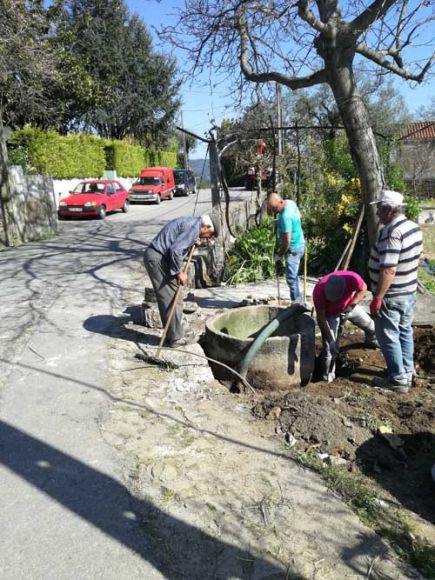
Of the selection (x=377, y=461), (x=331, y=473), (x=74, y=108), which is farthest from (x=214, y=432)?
(x=74, y=108)

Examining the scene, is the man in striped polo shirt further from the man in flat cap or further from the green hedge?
the green hedge

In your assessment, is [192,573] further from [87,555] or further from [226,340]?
[226,340]

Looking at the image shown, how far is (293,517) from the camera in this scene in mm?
3070

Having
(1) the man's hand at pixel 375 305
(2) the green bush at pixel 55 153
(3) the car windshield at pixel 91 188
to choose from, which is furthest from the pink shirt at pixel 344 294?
(3) the car windshield at pixel 91 188

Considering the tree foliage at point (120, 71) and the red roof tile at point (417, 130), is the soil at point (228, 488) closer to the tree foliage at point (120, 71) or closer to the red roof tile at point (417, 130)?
the red roof tile at point (417, 130)

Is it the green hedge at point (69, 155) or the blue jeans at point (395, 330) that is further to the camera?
the green hedge at point (69, 155)

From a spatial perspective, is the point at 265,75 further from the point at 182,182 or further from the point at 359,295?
the point at 182,182

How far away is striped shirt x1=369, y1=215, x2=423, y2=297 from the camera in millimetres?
4637

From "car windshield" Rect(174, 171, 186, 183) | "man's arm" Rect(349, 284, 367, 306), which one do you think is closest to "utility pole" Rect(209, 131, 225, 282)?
"man's arm" Rect(349, 284, 367, 306)

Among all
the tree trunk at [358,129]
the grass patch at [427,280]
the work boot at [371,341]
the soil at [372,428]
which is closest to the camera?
the soil at [372,428]

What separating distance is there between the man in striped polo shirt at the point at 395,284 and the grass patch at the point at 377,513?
159 centimetres

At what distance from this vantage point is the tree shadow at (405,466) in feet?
11.5

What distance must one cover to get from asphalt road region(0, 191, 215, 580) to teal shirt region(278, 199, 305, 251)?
8.88 ft

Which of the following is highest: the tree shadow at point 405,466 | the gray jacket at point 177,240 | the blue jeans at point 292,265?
the gray jacket at point 177,240
